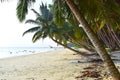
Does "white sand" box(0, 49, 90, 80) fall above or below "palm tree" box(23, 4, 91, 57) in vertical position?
below

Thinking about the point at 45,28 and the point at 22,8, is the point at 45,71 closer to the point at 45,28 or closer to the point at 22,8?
the point at 45,28

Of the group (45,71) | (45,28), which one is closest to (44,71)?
(45,71)

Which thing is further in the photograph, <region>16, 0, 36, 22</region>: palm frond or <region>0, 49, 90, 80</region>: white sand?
<region>0, 49, 90, 80</region>: white sand

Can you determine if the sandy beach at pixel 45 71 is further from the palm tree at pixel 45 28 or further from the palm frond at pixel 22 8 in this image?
the palm frond at pixel 22 8

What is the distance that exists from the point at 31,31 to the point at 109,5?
1808 centimetres

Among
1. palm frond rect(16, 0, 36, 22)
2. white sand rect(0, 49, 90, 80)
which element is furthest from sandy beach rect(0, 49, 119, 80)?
palm frond rect(16, 0, 36, 22)

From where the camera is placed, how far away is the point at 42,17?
3189 cm

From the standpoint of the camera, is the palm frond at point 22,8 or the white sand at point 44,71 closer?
the palm frond at point 22,8

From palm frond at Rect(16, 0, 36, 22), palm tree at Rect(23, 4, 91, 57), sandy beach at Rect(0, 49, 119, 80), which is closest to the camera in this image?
palm frond at Rect(16, 0, 36, 22)

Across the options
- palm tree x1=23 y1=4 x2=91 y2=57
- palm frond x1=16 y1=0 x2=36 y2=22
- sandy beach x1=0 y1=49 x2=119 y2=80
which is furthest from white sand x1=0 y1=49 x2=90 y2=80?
palm frond x1=16 y1=0 x2=36 y2=22

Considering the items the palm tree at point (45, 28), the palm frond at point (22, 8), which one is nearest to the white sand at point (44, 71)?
the palm tree at point (45, 28)

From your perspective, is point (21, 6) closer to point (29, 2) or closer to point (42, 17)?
point (29, 2)

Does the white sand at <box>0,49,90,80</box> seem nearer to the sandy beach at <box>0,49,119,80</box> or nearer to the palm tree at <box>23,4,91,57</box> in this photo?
the sandy beach at <box>0,49,119,80</box>

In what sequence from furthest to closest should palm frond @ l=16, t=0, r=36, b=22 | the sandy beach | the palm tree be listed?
the palm tree, the sandy beach, palm frond @ l=16, t=0, r=36, b=22
